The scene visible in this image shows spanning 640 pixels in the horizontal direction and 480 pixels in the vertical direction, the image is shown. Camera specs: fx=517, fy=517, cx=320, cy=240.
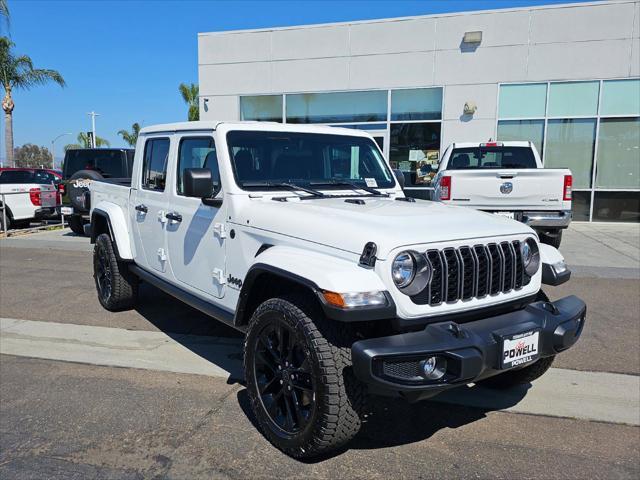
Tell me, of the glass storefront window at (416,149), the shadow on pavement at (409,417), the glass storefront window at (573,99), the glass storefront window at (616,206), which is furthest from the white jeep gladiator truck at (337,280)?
the glass storefront window at (616,206)

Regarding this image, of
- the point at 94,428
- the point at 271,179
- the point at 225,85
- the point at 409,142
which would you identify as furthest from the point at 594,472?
the point at 225,85

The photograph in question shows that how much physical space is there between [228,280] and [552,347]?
2091mm

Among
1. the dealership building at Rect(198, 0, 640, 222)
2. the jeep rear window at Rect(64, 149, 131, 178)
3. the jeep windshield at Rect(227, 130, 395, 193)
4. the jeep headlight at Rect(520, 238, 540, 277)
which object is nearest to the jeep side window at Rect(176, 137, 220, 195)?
Answer: the jeep windshield at Rect(227, 130, 395, 193)

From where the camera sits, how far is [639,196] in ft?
47.3

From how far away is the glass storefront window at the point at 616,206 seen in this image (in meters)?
14.5

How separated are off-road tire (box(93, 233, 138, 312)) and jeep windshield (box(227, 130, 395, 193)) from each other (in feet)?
8.18

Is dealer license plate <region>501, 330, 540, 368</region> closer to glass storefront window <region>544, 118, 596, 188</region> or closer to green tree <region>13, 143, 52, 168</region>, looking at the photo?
glass storefront window <region>544, 118, 596, 188</region>

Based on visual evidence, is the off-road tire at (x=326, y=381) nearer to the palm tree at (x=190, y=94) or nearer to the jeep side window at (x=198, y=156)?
the jeep side window at (x=198, y=156)

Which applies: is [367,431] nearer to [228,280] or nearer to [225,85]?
[228,280]

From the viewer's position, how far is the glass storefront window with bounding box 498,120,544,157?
1475cm

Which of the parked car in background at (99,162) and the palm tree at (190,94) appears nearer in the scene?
the parked car in background at (99,162)

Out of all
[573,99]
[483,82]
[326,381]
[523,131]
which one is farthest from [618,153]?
[326,381]

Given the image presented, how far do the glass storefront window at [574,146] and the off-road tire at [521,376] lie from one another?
40.7 feet

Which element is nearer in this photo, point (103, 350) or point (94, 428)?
point (94, 428)
